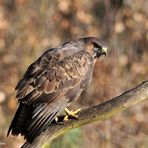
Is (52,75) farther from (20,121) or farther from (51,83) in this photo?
(20,121)

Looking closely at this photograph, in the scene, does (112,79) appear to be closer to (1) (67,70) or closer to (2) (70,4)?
(2) (70,4)

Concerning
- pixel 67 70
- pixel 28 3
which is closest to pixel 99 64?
pixel 28 3

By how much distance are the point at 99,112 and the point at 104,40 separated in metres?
7.74

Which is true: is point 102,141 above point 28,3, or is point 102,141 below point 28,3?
below

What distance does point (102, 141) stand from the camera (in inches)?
468

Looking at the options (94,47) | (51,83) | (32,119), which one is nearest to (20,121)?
(32,119)

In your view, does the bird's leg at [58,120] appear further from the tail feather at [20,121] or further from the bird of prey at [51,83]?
the tail feather at [20,121]

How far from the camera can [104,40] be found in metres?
13.5

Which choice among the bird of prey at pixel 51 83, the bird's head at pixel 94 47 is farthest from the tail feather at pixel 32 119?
the bird's head at pixel 94 47

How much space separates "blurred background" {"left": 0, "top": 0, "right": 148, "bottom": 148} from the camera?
38.9ft

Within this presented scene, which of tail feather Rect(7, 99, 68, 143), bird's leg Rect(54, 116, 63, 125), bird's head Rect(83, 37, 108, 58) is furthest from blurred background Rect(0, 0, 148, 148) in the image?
tail feather Rect(7, 99, 68, 143)

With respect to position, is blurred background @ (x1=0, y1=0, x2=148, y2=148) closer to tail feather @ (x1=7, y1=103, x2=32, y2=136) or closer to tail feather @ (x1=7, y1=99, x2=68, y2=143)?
tail feather @ (x1=7, y1=99, x2=68, y2=143)

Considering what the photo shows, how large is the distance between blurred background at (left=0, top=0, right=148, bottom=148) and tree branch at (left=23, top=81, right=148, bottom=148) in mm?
4563

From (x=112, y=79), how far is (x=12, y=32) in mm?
2371
